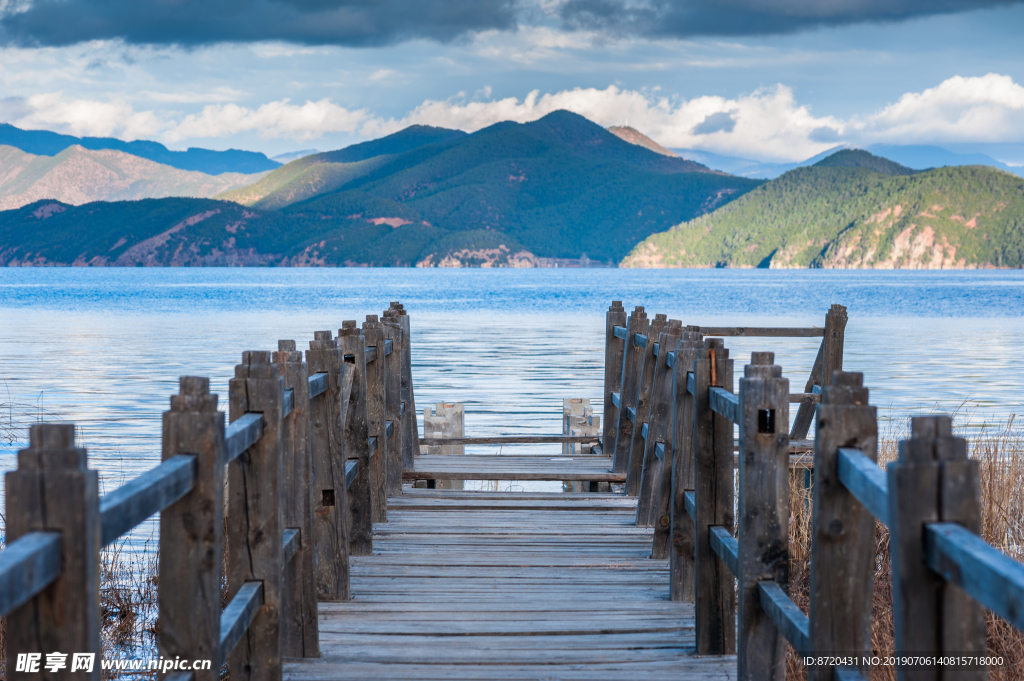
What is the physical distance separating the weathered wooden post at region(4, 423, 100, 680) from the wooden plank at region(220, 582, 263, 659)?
108 centimetres

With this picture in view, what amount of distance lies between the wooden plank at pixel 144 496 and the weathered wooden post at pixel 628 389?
5.63 metres

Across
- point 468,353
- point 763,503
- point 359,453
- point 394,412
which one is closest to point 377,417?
point 394,412

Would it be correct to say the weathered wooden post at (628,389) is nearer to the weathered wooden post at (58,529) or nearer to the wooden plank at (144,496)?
the wooden plank at (144,496)

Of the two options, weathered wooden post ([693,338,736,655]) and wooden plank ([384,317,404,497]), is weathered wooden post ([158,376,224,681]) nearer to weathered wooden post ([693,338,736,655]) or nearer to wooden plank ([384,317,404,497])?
weathered wooden post ([693,338,736,655])

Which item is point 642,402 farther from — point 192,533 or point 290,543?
point 192,533

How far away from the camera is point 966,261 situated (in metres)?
170

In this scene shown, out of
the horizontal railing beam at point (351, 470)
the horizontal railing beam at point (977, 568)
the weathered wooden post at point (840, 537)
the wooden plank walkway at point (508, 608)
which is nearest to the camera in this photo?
the horizontal railing beam at point (977, 568)

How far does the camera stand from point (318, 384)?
4.61 meters

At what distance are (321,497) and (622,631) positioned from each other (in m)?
1.73

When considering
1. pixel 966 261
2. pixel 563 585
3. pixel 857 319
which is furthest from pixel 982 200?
pixel 563 585

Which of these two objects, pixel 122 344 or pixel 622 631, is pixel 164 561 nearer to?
pixel 622 631

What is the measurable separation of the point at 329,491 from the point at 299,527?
77cm

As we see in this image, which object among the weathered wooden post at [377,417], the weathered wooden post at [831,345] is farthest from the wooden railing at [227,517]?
the weathered wooden post at [831,345]

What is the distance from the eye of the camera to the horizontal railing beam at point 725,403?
3842 mm
